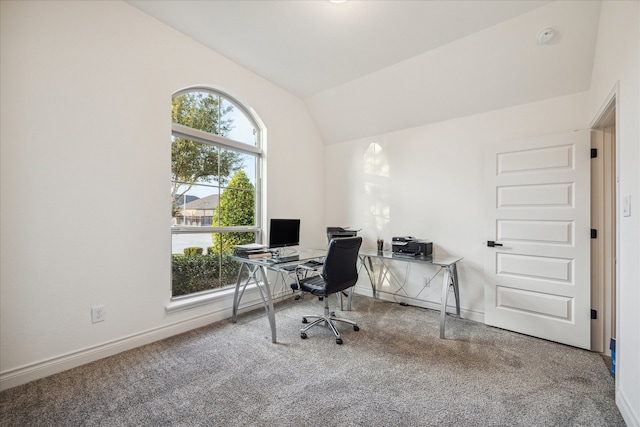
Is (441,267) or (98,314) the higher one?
(441,267)

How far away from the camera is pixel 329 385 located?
1.85m

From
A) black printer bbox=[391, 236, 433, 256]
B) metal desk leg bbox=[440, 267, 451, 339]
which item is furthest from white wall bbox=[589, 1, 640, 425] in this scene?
black printer bbox=[391, 236, 433, 256]

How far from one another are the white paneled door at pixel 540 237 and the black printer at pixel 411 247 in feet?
2.04

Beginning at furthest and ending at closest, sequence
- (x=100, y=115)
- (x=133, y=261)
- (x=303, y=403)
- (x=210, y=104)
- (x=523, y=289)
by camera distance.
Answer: (x=210, y=104)
(x=523, y=289)
(x=133, y=261)
(x=100, y=115)
(x=303, y=403)

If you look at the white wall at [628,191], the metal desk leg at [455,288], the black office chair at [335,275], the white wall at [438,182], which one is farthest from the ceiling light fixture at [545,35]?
the black office chair at [335,275]

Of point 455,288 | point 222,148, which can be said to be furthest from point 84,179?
point 455,288

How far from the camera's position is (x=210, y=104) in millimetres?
3070

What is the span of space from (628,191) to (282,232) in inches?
110

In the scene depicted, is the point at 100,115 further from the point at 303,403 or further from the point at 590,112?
the point at 590,112

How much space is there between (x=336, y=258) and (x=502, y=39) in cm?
258

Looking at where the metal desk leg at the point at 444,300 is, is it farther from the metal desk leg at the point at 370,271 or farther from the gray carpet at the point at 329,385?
the metal desk leg at the point at 370,271

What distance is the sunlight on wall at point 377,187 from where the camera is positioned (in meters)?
3.82

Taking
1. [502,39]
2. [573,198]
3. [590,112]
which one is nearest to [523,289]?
[573,198]

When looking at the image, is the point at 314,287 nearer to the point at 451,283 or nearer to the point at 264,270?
the point at 264,270
